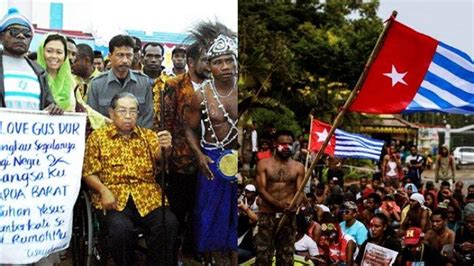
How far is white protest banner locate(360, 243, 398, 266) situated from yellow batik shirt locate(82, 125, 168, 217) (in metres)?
3.87

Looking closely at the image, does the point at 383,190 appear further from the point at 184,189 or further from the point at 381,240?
the point at 184,189

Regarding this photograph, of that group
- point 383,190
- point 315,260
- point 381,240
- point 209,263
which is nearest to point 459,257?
point 381,240

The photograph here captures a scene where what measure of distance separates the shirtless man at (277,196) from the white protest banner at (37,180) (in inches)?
147

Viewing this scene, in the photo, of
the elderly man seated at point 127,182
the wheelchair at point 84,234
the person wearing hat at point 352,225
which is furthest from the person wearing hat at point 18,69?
the person wearing hat at point 352,225

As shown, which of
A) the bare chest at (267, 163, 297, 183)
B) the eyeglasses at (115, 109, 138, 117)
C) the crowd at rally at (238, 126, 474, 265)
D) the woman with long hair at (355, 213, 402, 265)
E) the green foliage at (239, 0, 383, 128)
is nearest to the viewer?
the eyeglasses at (115, 109, 138, 117)

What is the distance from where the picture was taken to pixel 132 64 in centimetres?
455

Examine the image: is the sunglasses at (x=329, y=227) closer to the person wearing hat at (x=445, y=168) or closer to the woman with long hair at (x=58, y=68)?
the woman with long hair at (x=58, y=68)

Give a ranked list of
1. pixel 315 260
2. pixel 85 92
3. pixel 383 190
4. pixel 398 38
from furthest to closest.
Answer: pixel 383 190 < pixel 315 260 < pixel 398 38 < pixel 85 92

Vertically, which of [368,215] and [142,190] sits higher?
[142,190]

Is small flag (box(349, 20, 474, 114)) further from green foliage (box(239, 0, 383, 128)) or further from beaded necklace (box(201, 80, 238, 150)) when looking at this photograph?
green foliage (box(239, 0, 383, 128))

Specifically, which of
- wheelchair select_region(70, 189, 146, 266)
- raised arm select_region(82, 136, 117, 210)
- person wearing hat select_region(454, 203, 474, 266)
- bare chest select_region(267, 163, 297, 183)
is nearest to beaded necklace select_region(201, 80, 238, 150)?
raised arm select_region(82, 136, 117, 210)

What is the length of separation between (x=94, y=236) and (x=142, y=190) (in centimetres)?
36

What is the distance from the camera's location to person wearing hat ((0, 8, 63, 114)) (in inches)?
164

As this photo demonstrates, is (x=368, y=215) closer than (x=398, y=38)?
No
